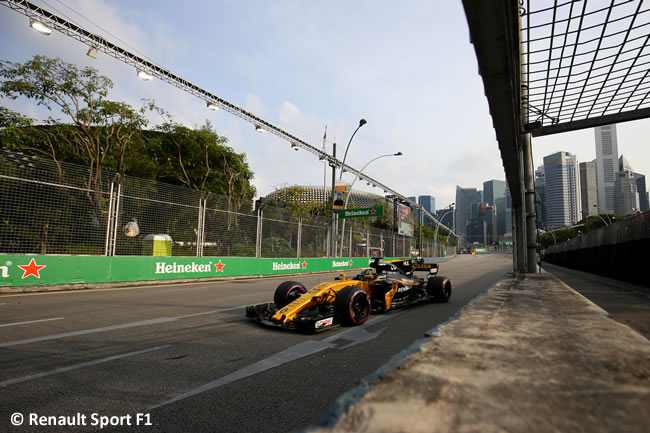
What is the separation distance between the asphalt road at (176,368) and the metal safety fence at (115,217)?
421 cm

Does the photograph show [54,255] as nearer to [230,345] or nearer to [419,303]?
[230,345]

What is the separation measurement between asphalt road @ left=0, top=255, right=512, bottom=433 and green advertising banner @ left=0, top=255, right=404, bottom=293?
141 inches

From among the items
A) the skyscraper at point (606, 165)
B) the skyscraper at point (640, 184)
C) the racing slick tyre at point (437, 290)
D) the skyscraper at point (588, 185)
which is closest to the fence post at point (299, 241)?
the racing slick tyre at point (437, 290)

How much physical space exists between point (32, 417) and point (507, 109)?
7.48 m

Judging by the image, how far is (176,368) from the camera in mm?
3287

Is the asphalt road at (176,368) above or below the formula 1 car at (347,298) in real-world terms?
below

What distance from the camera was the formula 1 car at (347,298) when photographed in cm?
506

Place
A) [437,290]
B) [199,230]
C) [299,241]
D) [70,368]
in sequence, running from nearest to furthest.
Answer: [70,368] < [437,290] < [199,230] < [299,241]

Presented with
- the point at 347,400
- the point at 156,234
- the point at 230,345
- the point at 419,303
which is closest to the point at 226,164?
the point at 156,234

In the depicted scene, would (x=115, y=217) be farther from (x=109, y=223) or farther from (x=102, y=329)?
(x=102, y=329)

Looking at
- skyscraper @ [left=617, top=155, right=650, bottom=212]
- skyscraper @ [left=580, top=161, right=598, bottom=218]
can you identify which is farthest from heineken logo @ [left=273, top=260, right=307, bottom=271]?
skyscraper @ [left=617, top=155, right=650, bottom=212]

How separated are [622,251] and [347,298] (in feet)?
47.8

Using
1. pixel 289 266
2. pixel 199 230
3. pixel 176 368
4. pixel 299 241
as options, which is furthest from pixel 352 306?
pixel 299 241

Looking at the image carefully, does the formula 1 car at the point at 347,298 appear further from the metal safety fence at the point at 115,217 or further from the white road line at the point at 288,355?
the metal safety fence at the point at 115,217
